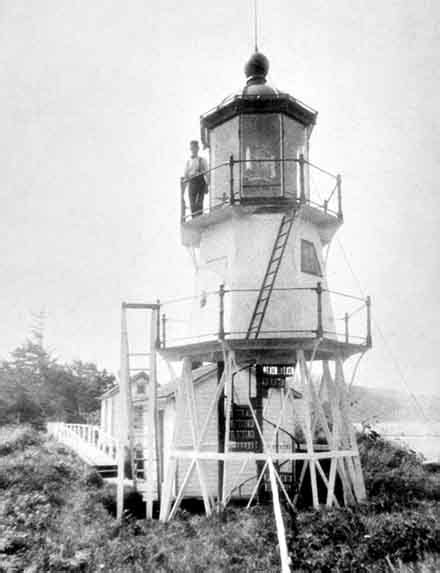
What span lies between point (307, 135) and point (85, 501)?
12.0 metres

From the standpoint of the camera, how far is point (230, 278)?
1501cm

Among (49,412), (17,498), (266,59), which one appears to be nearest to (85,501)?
(17,498)

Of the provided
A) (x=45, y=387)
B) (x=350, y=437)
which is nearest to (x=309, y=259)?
(x=350, y=437)

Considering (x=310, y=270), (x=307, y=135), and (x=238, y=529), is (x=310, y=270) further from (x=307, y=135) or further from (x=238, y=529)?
(x=238, y=529)

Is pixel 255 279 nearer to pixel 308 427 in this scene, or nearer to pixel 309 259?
pixel 309 259

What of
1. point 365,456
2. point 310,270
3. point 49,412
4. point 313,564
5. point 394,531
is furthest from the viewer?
point 49,412

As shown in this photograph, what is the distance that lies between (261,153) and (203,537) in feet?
30.7

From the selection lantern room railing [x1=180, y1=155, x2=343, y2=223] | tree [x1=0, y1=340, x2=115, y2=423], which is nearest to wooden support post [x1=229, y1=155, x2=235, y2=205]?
lantern room railing [x1=180, y1=155, x2=343, y2=223]

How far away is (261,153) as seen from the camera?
15273 mm

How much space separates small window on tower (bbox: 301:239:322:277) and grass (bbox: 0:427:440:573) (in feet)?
19.7

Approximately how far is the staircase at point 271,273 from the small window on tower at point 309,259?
0.73 meters

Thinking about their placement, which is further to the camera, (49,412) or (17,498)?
(49,412)

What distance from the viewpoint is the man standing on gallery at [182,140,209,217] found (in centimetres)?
1619

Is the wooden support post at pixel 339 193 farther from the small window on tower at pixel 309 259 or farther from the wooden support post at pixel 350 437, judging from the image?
the wooden support post at pixel 350 437
